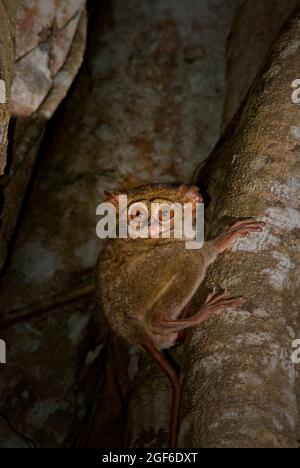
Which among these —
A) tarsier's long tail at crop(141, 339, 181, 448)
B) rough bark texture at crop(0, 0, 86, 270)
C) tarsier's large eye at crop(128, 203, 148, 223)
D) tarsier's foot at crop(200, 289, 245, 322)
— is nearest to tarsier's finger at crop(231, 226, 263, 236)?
tarsier's foot at crop(200, 289, 245, 322)

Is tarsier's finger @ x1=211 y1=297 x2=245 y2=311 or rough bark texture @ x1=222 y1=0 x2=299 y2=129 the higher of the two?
rough bark texture @ x1=222 y1=0 x2=299 y2=129

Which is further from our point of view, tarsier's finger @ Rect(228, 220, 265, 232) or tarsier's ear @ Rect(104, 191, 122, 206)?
tarsier's ear @ Rect(104, 191, 122, 206)

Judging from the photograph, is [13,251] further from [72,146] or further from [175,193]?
[175,193]

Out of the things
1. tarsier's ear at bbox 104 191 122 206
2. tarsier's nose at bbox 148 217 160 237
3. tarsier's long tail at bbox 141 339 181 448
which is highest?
tarsier's ear at bbox 104 191 122 206

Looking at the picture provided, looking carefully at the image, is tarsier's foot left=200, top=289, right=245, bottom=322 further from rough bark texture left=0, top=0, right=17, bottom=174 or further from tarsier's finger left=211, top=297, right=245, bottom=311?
rough bark texture left=0, top=0, right=17, bottom=174

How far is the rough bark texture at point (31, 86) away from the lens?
13.4 ft

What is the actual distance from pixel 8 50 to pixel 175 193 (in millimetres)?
1197

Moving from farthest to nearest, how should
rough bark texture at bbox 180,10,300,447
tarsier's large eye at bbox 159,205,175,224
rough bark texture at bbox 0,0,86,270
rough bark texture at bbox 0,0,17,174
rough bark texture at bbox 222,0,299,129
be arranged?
rough bark texture at bbox 222,0,299,129 < rough bark texture at bbox 0,0,86,270 < tarsier's large eye at bbox 159,205,175,224 < rough bark texture at bbox 0,0,17,174 < rough bark texture at bbox 180,10,300,447

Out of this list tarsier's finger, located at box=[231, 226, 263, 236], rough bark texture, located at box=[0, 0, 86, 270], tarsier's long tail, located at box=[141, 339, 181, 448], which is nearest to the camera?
tarsier's long tail, located at box=[141, 339, 181, 448]

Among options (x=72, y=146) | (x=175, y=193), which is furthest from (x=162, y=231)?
(x=72, y=146)

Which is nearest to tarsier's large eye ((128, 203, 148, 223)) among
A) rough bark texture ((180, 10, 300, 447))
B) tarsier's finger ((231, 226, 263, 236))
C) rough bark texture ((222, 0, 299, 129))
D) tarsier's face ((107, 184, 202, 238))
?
tarsier's face ((107, 184, 202, 238))

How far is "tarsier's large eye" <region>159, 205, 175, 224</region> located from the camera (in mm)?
3260

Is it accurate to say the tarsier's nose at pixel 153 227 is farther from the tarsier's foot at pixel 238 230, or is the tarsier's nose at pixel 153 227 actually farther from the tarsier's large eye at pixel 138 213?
the tarsier's foot at pixel 238 230

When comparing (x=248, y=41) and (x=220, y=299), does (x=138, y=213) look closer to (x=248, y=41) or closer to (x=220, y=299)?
(x=220, y=299)
